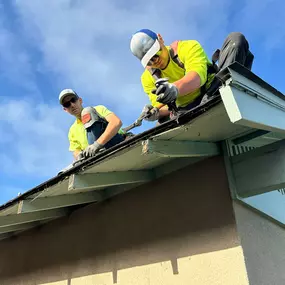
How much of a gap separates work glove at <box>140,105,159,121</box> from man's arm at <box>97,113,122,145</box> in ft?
0.71

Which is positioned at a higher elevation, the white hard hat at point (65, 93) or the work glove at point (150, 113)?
the white hard hat at point (65, 93)

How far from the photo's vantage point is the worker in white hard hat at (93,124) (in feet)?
8.74

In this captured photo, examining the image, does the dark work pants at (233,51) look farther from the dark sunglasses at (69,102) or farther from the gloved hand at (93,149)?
the dark sunglasses at (69,102)

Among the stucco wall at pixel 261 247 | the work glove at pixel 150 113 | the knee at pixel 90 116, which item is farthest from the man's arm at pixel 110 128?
the stucco wall at pixel 261 247

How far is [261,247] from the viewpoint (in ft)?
6.79

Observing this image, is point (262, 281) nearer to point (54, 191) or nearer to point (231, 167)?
point (231, 167)

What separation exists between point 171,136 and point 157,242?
3.14 feet

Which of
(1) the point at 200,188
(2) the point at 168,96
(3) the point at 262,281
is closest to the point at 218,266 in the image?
(3) the point at 262,281

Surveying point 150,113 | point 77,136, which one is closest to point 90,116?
point 150,113

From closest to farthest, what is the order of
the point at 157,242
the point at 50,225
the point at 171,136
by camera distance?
1. the point at 171,136
2. the point at 157,242
3. the point at 50,225

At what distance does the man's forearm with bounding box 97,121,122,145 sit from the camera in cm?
266

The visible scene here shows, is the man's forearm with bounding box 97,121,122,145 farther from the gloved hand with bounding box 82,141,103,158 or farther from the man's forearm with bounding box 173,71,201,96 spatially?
the man's forearm with bounding box 173,71,201,96

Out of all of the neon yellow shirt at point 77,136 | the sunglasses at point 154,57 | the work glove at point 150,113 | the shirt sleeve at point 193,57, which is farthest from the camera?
the neon yellow shirt at point 77,136

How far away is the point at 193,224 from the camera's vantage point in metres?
2.22
